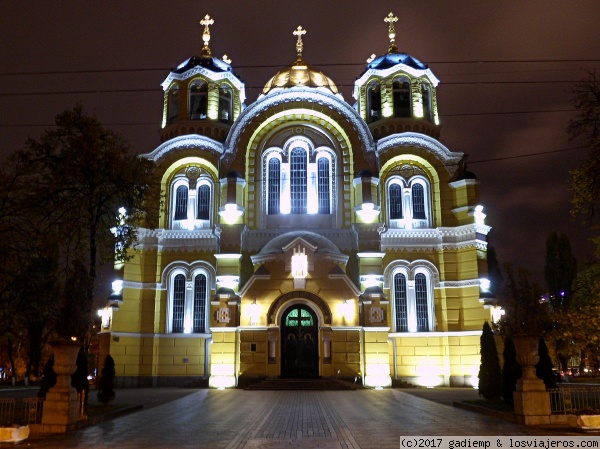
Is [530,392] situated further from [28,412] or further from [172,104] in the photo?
[172,104]

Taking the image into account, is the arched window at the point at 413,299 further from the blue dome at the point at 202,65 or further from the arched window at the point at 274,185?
the blue dome at the point at 202,65

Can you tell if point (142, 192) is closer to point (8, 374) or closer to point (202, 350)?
point (202, 350)

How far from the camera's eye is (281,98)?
112ft

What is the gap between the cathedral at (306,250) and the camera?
30.3 m

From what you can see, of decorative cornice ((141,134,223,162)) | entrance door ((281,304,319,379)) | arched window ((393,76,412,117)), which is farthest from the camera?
arched window ((393,76,412,117))

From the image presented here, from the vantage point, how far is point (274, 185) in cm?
3409

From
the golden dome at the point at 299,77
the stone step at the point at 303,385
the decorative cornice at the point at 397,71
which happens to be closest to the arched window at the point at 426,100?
the decorative cornice at the point at 397,71

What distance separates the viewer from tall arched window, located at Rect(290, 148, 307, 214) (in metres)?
33.6

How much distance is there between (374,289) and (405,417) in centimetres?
1388

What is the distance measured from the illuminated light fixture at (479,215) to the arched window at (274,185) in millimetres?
11230

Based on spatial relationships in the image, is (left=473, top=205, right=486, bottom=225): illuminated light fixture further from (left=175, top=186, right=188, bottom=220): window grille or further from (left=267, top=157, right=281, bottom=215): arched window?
(left=175, top=186, right=188, bottom=220): window grille

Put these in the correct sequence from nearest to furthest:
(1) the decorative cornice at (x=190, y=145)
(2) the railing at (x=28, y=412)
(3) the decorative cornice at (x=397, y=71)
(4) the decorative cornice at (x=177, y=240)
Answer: (2) the railing at (x=28, y=412)
(4) the decorative cornice at (x=177, y=240)
(1) the decorative cornice at (x=190, y=145)
(3) the decorative cornice at (x=397, y=71)

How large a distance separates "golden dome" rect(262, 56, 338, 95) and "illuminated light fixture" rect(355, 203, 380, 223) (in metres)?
8.83

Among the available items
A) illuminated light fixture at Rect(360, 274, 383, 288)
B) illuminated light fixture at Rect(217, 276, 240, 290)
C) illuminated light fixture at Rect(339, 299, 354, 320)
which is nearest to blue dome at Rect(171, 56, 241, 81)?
illuminated light fixture at Rect(217, 276, 240, 290)
